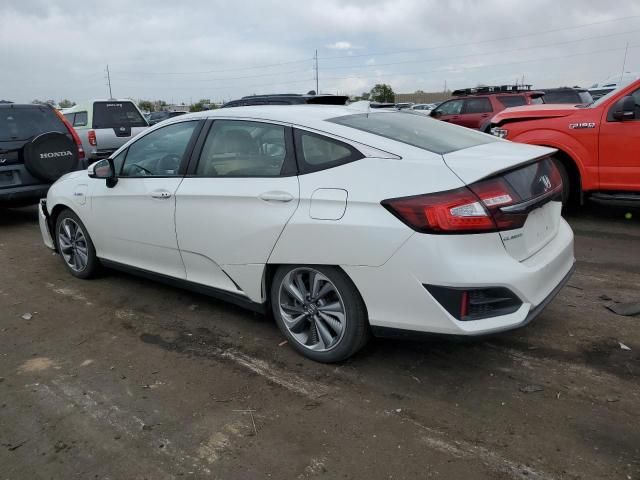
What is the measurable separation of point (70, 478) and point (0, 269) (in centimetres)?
400

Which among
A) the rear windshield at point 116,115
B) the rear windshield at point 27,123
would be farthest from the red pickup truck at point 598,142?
the rear windshield at point 116,115

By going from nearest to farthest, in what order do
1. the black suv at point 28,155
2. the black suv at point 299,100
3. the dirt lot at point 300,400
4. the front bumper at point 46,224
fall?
the dirt lot at point 300,400
the front bumper at point 46,224
the black suv at point 28,155
the black suv at point 299,100

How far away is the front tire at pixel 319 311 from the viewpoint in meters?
3.10

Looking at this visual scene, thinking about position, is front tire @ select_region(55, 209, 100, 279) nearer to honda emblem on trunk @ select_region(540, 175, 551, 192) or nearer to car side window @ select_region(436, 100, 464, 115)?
honda emblem on trunk @ select_region(540, 175, 551, 192)

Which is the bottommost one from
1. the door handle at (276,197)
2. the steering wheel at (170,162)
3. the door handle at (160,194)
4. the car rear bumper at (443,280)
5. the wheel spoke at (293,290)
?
the wheel spoke at (293,290)

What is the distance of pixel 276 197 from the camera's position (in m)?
3.28

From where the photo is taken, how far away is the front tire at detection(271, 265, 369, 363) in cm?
310

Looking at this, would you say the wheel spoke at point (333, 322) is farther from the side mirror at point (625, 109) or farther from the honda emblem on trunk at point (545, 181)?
the side mirror at point (625, 109)

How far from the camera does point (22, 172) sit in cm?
747

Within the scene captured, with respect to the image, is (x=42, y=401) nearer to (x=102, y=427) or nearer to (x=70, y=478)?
(x=102, y=427)

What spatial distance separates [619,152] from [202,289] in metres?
5.22

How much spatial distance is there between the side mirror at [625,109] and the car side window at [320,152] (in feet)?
15.3

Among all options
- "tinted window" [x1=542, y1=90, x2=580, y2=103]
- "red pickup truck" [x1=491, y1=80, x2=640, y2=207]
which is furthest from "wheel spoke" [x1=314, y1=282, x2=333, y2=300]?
"tinted window" [x1=542, y1=90, x2=580, y2=103]

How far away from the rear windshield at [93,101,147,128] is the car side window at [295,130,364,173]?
1073 cm
